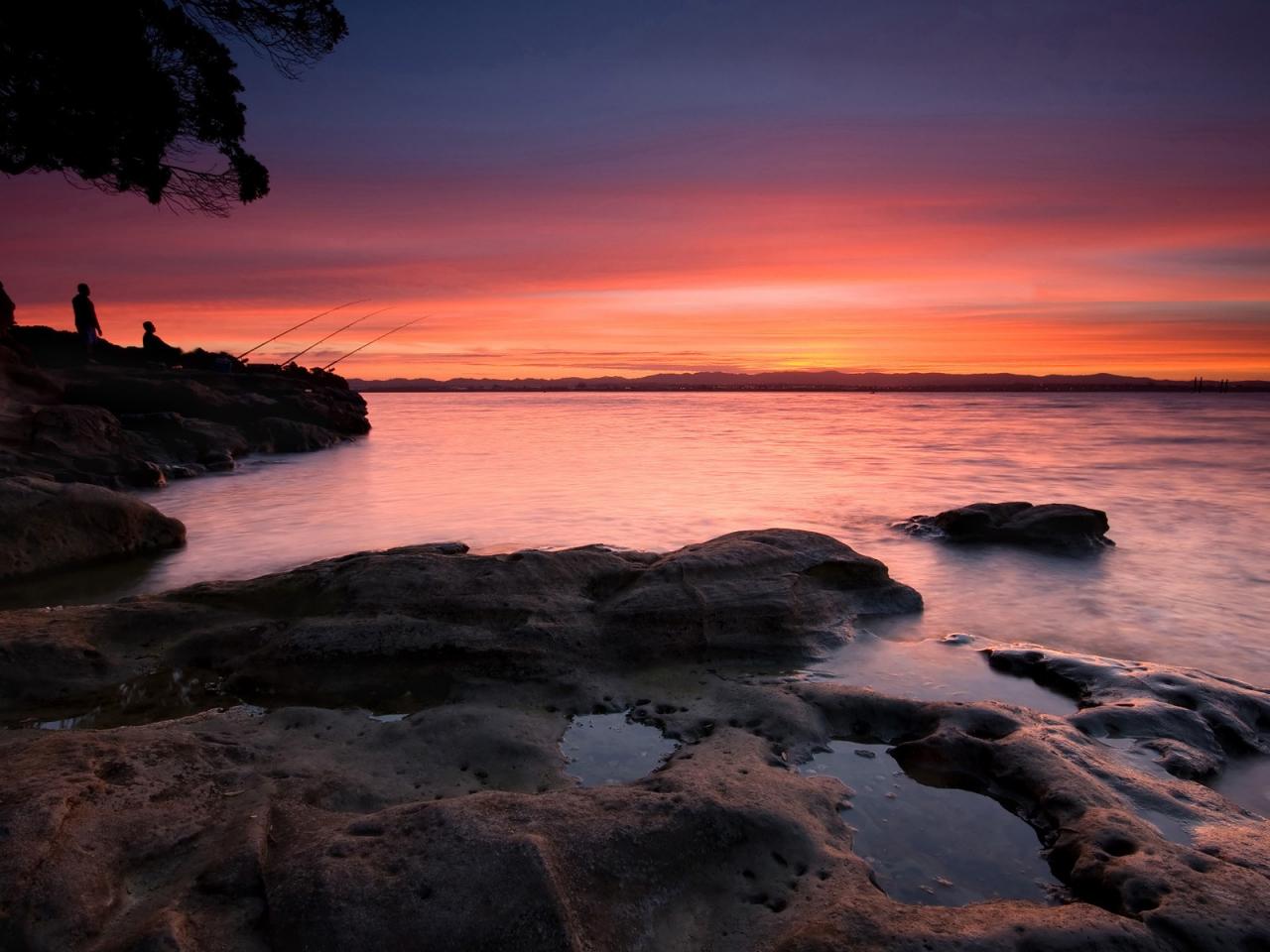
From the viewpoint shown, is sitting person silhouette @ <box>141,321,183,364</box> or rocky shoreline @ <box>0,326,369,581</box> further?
sitting person silhouette @ <box>141,321,183,364</box>

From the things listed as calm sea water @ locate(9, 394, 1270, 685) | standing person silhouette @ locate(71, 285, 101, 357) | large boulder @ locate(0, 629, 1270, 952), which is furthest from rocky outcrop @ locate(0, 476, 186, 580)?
standing person silhouette @ locate(71, 285, 101, 357)

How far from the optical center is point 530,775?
3.07 meters

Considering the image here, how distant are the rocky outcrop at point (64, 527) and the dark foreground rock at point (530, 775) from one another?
2.29m

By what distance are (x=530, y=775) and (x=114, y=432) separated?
1287 centimetres

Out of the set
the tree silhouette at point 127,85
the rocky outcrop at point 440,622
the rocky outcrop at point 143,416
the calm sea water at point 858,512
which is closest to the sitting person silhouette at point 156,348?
the rocky outcrop at point 143,416

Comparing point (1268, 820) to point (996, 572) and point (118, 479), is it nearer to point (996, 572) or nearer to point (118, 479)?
point (996, 572)

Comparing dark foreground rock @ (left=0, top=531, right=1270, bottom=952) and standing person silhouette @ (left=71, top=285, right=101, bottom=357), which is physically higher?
standing person silhouette @ (left=71, top=285, right=101, bottom=357)

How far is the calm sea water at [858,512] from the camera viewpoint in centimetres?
596

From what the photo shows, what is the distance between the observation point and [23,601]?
5.67m

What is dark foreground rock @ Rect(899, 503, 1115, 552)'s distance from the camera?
805cm

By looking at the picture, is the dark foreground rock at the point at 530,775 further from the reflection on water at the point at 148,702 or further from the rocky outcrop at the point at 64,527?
the rocky outcrop at the point at 64,527

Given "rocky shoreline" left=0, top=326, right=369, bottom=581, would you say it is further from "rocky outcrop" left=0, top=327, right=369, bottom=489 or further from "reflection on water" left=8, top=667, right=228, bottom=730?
"reflection on water" left=8, top=667, right=228, bottom=730

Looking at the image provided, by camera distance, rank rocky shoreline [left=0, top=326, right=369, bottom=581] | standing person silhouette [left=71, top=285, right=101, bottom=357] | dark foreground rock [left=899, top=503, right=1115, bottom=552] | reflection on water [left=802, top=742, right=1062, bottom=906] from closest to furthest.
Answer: reflection on water [left=802, top=742, right=1062, bottom=906]
rocky shoreline [left=0, top=326, right=369, bottom=581]
dark foreground rock [left=899, top=503, right=1115, bottom=552]
standing person silhouette [left=71, top=285, right=101, bottom=357]

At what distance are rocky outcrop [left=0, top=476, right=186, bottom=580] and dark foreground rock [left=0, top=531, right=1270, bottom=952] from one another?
90.3 inches
